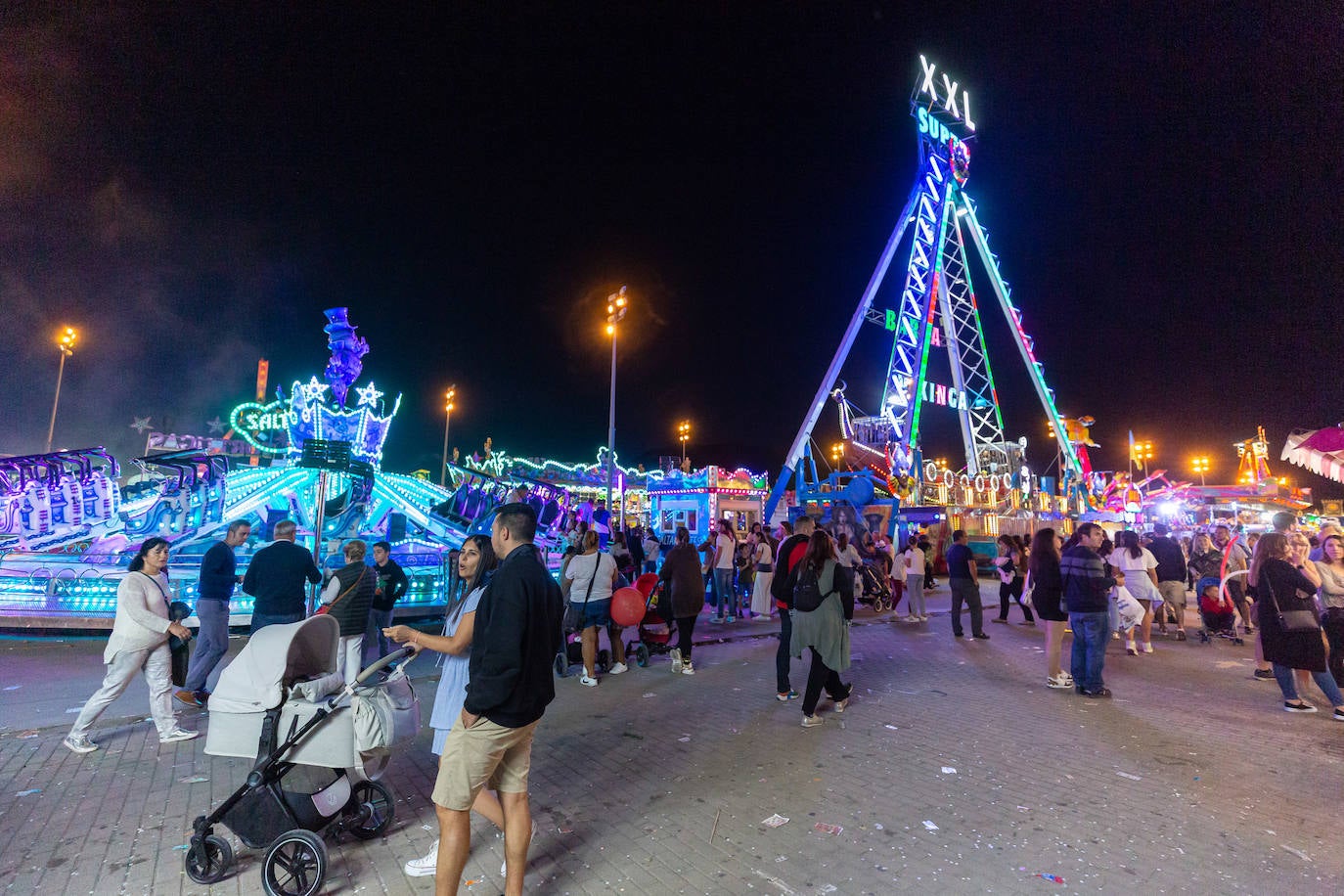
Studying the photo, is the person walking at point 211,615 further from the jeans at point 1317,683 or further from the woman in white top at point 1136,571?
the woman in white top at point 1136,571

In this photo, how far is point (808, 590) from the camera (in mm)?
6004

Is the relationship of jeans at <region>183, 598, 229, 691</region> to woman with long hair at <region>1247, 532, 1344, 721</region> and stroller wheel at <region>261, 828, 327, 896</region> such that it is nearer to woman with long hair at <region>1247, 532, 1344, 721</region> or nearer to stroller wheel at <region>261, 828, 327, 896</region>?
stroller wheel at <region>261, 828, 327, 896</region>

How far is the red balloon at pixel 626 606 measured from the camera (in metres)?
7.54

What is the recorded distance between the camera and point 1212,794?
421 centimetres

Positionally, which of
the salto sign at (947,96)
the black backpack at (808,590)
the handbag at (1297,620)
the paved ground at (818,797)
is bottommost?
the paved ground at (818,797)

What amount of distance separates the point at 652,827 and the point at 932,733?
2.92 meters

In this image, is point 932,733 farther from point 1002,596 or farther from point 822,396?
point 822,396

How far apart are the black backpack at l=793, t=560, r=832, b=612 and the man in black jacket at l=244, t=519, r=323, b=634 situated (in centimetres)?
479

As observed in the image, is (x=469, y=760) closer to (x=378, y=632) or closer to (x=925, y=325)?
(x=378, y=632)

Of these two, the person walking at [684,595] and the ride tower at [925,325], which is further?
the ride tower at [925,325]

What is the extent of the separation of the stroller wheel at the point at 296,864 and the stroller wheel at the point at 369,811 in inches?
16.6

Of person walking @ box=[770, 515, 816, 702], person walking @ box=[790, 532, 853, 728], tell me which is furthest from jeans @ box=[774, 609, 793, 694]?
person walking @ box=[790, 532, 853, 728]

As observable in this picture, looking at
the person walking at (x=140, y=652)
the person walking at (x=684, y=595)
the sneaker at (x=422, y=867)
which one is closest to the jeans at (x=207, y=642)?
the person walking at (x=140, y=652)

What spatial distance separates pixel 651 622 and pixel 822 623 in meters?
Answer: 3.15
